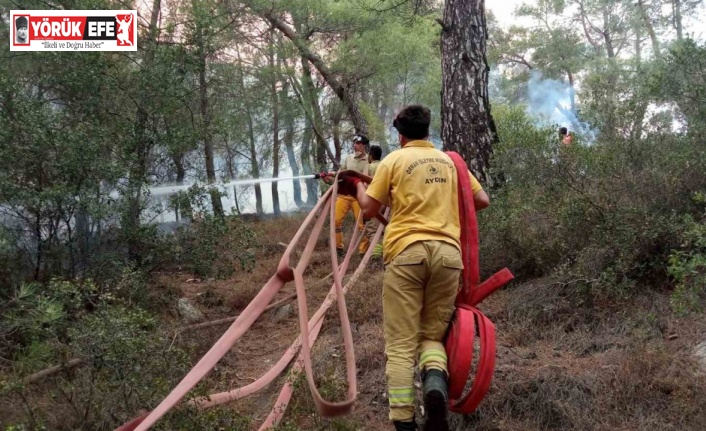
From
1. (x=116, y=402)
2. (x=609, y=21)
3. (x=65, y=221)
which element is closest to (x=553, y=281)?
(x=116, y=402)

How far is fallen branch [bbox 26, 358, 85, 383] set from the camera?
3529mm

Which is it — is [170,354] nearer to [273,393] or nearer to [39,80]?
[273,393]

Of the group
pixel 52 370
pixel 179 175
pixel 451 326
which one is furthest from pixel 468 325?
pixel 179 175

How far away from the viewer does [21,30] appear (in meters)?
6.55

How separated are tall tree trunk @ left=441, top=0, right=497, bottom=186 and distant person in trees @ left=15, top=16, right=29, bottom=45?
4983mm

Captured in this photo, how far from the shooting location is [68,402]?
332cm

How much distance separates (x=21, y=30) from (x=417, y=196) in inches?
236

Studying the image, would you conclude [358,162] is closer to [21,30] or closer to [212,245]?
[212,245]

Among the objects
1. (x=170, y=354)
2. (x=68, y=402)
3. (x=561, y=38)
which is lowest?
(x=68, y=402)

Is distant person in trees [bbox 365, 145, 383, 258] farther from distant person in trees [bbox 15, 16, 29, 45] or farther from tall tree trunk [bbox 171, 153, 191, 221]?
distant person in trees [bbox 15, 16, 29, 45]

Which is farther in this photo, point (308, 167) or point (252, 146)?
point (308, 167)

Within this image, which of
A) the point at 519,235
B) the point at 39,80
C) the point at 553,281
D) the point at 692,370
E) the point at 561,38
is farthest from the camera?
the point at 561,38

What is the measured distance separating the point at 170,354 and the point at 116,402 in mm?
405

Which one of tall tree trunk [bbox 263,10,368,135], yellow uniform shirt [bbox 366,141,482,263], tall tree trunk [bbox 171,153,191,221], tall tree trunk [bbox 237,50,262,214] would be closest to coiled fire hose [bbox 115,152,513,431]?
yellow uniform shirt [bbox 366,141,482,263]
